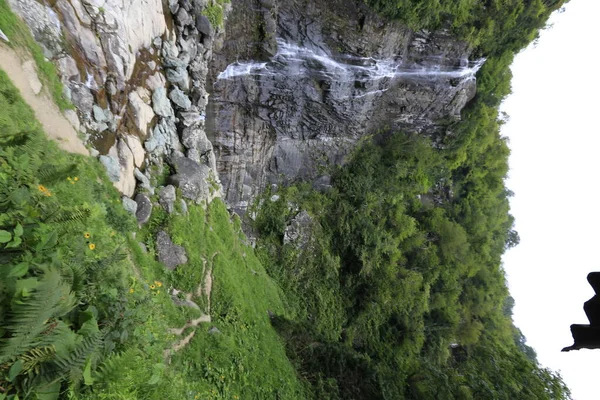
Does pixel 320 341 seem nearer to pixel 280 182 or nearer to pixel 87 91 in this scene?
pixel 280 182

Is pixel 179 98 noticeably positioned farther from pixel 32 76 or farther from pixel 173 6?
pixel 32 76

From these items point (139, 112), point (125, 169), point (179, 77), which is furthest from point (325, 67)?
point (125, 169)

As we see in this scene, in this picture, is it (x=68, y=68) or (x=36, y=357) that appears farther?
(x=68, y=68)

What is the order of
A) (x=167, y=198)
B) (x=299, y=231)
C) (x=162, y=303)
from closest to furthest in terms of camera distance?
(x=162, y=303) < (x=167, y=198) < (x=299, y=231)

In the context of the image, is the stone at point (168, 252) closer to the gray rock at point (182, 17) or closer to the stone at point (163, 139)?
the stone at point (163, 139)

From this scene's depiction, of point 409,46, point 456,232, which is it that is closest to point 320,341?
point 456,232

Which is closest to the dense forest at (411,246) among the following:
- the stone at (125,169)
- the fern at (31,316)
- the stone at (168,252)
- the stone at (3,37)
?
the stone at (168,252)

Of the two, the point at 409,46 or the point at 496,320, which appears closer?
the point at 409,46
